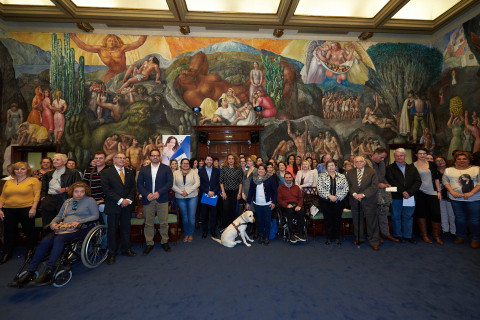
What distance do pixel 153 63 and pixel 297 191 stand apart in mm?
8279

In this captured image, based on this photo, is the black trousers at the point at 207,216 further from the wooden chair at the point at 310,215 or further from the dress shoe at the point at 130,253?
the wooden chair at the point at 310,215

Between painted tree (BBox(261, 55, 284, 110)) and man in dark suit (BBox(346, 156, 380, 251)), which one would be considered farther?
painted tree (BBox(261, 55, 284, 110))

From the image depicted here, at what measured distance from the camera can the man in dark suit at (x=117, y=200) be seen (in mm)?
4152

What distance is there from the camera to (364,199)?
16.0ft

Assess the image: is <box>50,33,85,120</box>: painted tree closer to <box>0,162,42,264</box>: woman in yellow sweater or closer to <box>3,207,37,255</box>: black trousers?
Result: <box>0,162,42,264</box>: woman in yellow sweater

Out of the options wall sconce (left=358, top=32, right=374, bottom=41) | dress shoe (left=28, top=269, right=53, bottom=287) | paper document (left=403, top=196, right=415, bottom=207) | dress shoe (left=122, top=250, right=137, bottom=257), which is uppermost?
wall sconce (left=358, top=32, right=374, bottom=41)

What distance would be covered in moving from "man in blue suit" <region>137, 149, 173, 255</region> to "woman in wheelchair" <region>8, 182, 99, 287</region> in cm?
96

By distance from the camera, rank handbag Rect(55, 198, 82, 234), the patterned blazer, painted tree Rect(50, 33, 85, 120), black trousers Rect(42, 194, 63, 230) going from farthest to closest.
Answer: painted tree Rect(50, 33, 85, 120) → the patterned blazer → black trousers Rect(42, 194, 63, 230) → handbag Rect(55, 198, 82, 234)

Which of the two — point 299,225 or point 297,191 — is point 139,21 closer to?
point 297,191

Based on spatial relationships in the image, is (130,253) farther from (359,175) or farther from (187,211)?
(359,175)

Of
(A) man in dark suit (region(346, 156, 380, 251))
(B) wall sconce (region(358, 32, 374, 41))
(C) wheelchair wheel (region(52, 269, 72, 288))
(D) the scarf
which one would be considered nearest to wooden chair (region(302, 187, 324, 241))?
(A) man in dark suit (region(346, 156, 380, 251))

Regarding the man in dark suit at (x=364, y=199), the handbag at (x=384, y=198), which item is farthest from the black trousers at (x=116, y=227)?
the handbag at (x=384, y=198)

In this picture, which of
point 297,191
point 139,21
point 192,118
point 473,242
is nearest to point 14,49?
point 139,21

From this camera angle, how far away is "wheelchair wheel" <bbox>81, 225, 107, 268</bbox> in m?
3.58
